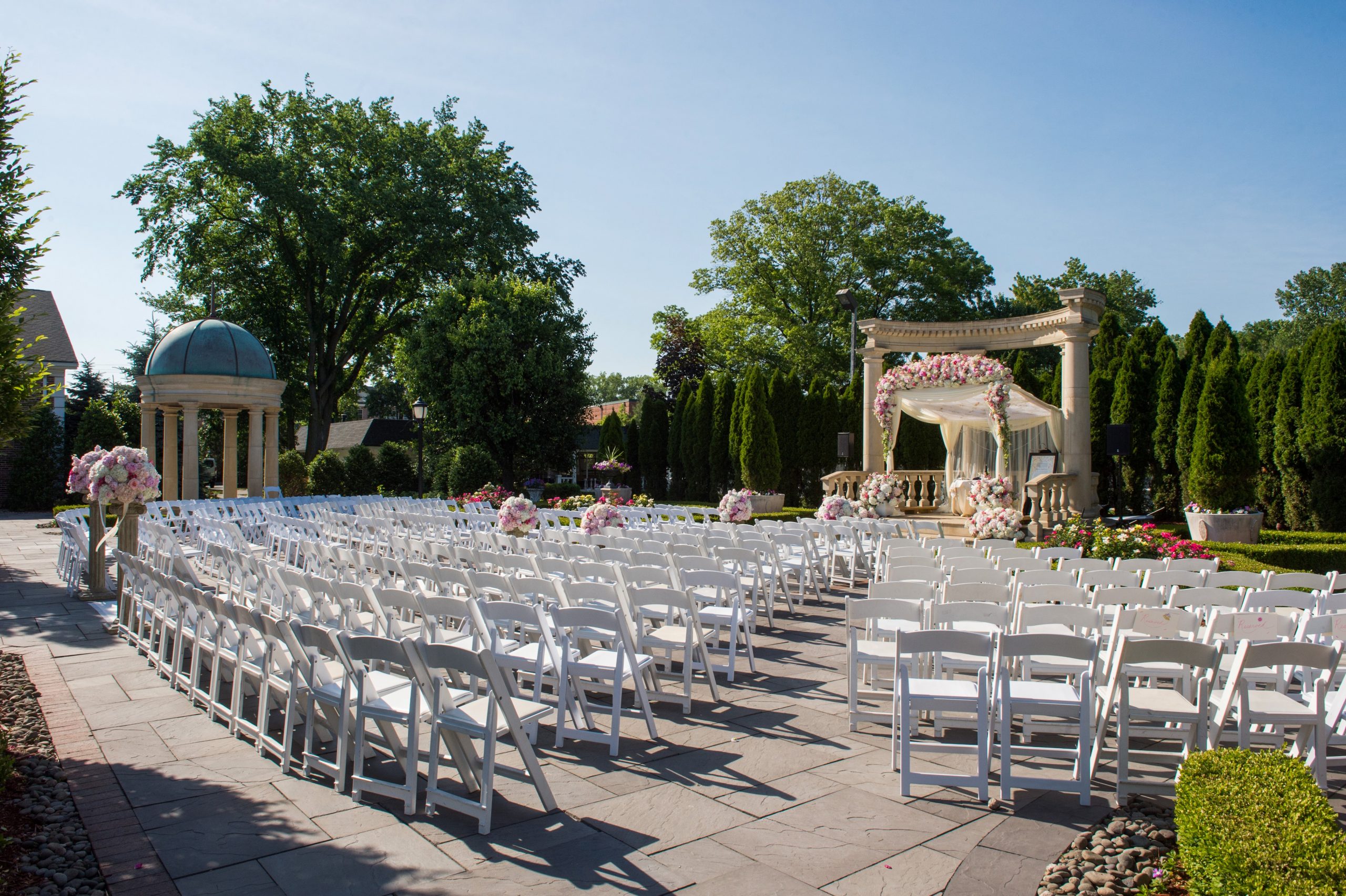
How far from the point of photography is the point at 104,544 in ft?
34.2

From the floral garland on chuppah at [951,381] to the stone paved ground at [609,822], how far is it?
1138 cm

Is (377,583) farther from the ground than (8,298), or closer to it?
closer to it

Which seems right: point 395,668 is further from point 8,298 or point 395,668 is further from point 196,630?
point 8,298

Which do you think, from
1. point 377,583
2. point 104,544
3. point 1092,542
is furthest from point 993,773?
point 104,544

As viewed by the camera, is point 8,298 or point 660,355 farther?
point 660,355

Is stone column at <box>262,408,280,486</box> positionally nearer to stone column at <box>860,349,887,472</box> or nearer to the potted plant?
stone column at <box>860,349,887,472</box>

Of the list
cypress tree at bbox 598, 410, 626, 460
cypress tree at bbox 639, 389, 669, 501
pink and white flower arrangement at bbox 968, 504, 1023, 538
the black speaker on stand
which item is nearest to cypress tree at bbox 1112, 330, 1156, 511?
the black speaker on stand

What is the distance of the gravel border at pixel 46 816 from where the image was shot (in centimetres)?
331

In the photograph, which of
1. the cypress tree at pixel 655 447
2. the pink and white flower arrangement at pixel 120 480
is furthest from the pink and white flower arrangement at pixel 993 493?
the cypress tree at pixel 655 447

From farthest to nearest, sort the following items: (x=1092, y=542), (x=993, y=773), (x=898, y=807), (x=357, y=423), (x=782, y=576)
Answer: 1. (x=357, y=423)
2. (x=1092, y=542)
3. (x=782, y=576)
4. (x=993, y=773)
5. (x=898, y=807)

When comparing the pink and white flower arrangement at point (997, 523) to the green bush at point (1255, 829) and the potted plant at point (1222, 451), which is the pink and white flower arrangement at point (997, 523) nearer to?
the potted plant at point (1222, 451)

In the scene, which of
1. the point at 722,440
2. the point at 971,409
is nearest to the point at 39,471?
the point at 722,440

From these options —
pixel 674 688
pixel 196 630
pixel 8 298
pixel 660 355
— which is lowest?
pixel 674 688

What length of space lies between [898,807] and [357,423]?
51881mm
